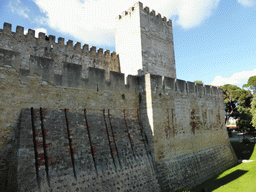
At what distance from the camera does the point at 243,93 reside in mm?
32875

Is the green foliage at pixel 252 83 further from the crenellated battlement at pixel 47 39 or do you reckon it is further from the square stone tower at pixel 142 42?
the crenellated battlement at pixel 47 39

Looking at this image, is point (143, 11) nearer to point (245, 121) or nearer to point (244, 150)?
point (244, 150)

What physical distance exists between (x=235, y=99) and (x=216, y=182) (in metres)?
26.6

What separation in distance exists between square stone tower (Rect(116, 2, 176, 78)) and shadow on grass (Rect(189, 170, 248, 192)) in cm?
790

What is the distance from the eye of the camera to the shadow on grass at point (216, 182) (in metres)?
10.8

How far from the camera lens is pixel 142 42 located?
1320cm

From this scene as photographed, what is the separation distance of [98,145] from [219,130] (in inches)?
511

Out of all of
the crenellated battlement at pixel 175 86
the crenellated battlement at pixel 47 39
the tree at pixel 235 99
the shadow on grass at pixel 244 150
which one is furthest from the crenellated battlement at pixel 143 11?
the tree at pixel 235 99

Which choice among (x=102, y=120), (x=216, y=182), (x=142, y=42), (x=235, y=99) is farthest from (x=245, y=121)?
(x=102, y=120)

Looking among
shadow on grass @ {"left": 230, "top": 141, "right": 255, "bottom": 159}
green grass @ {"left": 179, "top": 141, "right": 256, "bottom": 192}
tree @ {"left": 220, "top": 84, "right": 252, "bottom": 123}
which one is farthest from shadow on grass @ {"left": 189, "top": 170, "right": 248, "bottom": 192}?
tree @ {"left": 220, "top": 84, "right": 252, "bottom": 123}

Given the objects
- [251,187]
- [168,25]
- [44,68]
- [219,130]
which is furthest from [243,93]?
[44,68]

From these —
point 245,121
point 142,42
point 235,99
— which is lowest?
point 245,121

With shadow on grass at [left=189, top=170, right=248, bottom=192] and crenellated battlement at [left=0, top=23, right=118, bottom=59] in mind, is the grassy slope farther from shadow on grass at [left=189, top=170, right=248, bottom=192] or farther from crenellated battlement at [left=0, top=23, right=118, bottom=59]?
crenellated battlement at [left=0, top=23, right=118, bottom=59]

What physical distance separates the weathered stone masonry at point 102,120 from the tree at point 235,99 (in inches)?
821
